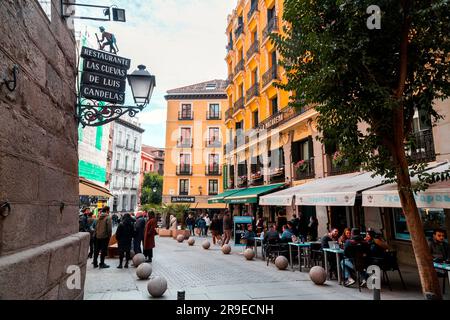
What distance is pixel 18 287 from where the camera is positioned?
7.34 ft

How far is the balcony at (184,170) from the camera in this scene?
125ft

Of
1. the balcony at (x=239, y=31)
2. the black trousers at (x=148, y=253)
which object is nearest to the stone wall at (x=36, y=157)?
the black trousers at (x=148, y=253)

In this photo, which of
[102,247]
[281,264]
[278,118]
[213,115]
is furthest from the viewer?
[213,115]

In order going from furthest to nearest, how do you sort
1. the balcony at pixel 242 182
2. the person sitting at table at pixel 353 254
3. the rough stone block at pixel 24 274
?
the balcony at pixel 242 182
the person sitting at table at pixel 353 254
the rough stone block at pixel 24 274

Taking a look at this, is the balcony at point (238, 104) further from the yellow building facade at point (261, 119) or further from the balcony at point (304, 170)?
the balcony at point (304, 170)

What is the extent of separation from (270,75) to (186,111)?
69.3 feet

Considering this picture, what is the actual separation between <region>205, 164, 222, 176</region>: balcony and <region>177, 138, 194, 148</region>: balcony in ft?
12.3

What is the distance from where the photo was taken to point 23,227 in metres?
2.61

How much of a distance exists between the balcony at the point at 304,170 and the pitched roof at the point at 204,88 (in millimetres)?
25002

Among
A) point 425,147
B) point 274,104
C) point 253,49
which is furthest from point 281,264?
point 253,49

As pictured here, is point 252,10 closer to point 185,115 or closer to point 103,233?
point 185,115

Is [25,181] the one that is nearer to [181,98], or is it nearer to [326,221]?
[326,221]

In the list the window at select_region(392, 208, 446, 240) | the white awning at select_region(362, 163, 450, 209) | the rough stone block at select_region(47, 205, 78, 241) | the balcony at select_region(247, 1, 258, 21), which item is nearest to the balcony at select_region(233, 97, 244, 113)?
the balcony at select_region(247, 1, 258, 21)

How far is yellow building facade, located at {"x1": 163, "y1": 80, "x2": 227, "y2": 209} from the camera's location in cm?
3788
